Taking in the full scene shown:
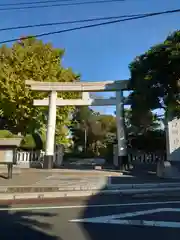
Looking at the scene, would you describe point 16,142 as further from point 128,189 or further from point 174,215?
point 174,215

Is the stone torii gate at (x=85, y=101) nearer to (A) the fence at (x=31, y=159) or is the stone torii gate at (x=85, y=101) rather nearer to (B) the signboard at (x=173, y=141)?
(A) the fence at (x=31, y=159)

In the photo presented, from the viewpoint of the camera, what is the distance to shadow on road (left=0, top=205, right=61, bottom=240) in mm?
5705

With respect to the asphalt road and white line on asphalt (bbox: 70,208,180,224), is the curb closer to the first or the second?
the asphalt road

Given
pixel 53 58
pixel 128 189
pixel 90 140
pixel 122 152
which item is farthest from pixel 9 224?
pixel 90 140

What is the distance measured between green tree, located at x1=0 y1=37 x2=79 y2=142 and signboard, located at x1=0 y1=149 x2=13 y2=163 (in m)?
11.0

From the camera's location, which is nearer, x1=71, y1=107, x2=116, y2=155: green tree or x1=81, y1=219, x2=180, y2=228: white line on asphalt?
x1=81, y1=219, x2=180, y2=228: white line on asphalt

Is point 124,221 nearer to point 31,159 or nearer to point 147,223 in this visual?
point 147,223

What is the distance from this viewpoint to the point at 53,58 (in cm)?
A: 2991

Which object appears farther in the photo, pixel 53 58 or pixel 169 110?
pixel 53 58

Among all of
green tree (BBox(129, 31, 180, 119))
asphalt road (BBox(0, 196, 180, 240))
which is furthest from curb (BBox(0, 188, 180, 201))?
green tree (BBox(129, 31, 180, 119))

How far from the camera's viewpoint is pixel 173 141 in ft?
66.0

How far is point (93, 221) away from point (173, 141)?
46.7 ft

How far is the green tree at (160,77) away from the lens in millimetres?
18172

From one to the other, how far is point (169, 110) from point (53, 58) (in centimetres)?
Result: 1480
